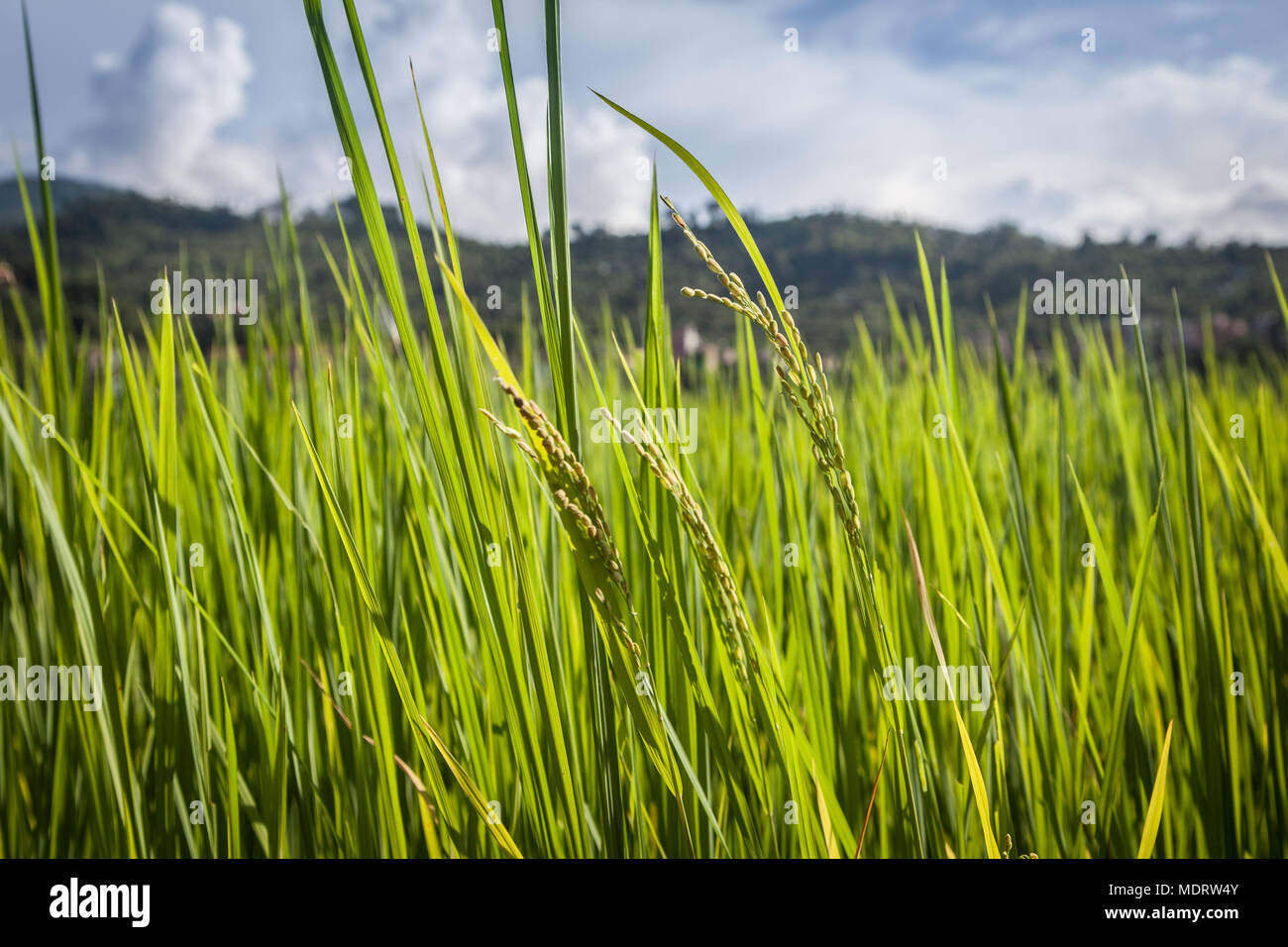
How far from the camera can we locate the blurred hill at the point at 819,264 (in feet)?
8.78

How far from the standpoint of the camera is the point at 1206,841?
85cm

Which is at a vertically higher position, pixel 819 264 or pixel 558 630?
pixel 819 264

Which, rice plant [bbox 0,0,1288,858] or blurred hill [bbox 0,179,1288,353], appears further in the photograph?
blurred hill [bbox 0,179,1288,353]

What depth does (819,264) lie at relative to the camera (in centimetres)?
455

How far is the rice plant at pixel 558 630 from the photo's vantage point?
0.56 m

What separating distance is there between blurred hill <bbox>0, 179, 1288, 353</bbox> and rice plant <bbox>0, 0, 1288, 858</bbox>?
0.80 metres

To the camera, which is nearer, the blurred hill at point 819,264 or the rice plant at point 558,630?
the rice plant at point 558,630

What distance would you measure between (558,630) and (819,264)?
444cm

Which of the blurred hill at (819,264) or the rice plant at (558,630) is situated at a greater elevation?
the blurred hill at (819,264)

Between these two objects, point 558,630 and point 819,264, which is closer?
point 558,630

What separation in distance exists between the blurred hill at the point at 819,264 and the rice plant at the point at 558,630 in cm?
80

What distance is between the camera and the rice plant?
22.2 inches
